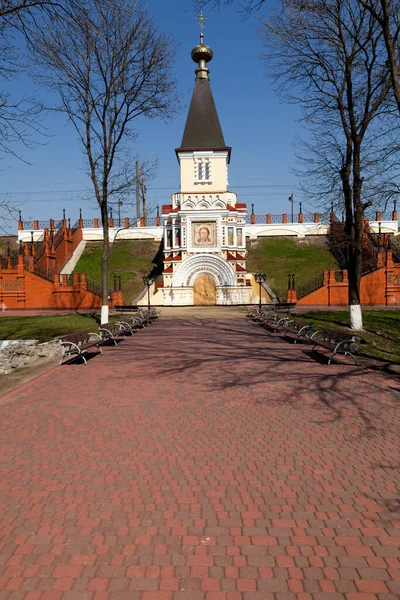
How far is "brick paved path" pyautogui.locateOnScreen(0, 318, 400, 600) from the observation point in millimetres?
2938

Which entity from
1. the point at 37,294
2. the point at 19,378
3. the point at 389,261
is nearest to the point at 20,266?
the point at 37,294

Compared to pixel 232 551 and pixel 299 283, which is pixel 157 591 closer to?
pixel 232 551

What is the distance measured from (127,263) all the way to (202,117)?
14.8 meters

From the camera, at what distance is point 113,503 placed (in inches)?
153

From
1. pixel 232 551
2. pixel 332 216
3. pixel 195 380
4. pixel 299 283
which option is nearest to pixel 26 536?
pixel 232 551

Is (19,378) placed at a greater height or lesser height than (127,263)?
lesser

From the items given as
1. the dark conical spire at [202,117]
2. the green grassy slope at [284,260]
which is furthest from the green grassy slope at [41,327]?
the dark conical spire at [202,117]

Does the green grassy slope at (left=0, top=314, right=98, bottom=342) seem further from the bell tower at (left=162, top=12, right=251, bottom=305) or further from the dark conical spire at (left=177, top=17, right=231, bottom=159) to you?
the dark conical spire at (left=177, top=17, right=231, bottom=159)

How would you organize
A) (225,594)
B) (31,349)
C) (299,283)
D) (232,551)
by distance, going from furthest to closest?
(299,283), (31,349), (232,551), (225,594)

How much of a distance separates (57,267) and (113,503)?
37.0 metres

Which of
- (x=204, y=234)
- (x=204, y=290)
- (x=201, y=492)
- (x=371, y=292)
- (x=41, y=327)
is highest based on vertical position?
(x=204, y=234)

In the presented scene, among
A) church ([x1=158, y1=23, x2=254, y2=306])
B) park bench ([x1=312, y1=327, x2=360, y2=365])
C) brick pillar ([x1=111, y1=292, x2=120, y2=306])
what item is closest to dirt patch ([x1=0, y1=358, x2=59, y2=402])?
park bench ([x1=312, y1=327, x2=360, y2=365])

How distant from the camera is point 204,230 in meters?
33.9

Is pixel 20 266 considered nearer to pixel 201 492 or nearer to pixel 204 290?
pixel 204 290
